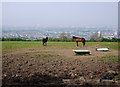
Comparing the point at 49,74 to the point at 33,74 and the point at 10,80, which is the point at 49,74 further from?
the point at 10,80

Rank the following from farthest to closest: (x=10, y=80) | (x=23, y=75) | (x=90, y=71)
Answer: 1. (x=90, y=71)
2. (x=23, y=75)
3. (x=10, y=80)

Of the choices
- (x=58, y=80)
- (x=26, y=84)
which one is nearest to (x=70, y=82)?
(x=58, y=80)

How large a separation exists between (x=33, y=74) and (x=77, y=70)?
1.91 meters

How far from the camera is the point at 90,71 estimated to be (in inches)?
298

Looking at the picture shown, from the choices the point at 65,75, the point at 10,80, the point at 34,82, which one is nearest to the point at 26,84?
the point at 34,82

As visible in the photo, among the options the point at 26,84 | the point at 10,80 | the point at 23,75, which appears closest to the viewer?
the point at 26,84

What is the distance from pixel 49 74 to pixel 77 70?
1.33 m

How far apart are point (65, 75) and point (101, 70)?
1761 mm

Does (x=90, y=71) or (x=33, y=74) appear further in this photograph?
(x=90, y=71)

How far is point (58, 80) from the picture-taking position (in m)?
6.22

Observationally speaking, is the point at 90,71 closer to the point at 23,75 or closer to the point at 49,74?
the point at 49,74

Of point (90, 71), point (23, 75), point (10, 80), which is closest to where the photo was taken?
point (10, 80)

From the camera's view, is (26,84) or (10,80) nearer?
(26,84)

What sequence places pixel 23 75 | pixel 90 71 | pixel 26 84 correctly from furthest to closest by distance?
1. pixel 90 71
2. pixel 23 75
3. pixel 26 84
